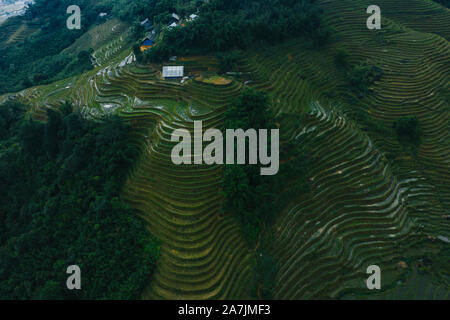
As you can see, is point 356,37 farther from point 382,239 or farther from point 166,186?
point 166,186

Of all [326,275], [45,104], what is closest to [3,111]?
[45,104]

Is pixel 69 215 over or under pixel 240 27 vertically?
under

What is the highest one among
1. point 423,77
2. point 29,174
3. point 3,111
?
point 423,77

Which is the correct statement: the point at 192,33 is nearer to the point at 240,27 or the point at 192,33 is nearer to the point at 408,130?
the point at 240,27

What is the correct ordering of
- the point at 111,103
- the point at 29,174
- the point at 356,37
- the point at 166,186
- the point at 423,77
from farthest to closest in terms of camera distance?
the point at 356,37 → the point at 423,77 → the point at 111,103 → the point at 29,174 → the point at 166,186

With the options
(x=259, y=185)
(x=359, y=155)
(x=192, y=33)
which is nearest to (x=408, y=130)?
(x=359, y=155)

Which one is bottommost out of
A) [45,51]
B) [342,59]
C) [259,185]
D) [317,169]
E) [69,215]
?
[69,215]
